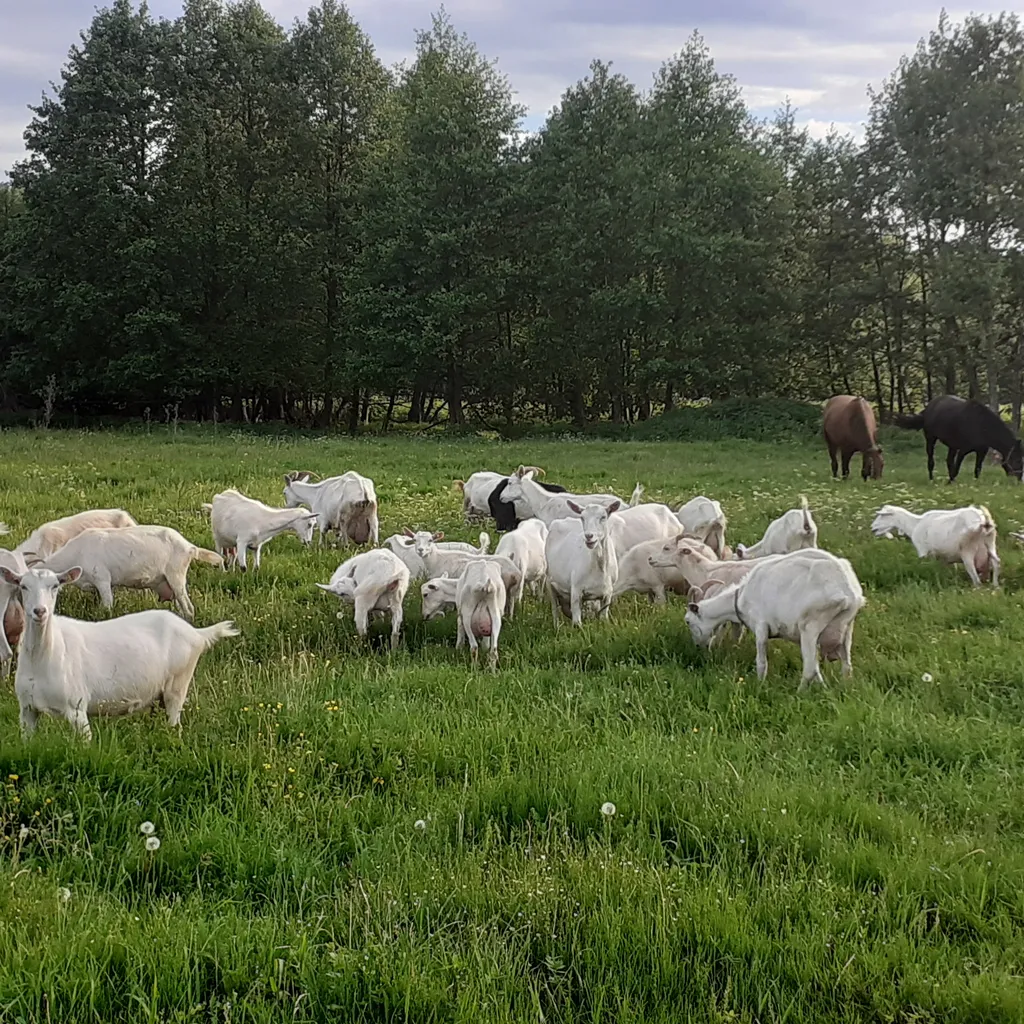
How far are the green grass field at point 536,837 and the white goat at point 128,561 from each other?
565 millimetres

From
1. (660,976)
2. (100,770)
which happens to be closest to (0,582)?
(100,770)

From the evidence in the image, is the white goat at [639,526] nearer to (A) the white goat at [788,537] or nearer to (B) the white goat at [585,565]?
(A) the white goat at [788,537]

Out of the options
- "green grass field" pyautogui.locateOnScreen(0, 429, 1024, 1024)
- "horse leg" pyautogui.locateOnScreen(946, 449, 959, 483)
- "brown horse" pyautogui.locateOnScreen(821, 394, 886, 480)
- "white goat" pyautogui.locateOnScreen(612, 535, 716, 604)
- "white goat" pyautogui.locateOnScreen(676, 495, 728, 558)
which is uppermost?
"brown horse" pyautogui.locateOnScreen(821, 394, 886, 480)

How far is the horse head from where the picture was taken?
56.9ft

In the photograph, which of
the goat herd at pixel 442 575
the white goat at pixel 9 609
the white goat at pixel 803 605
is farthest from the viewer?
the white goat at pixel 9 609

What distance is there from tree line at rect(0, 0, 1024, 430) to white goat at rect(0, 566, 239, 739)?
2601 centimetres

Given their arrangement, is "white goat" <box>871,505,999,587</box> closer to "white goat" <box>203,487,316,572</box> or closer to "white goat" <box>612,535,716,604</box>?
"white goat" <box>612,535,716,604</box>

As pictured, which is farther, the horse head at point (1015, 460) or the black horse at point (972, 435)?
the black horse at point (972, 435)

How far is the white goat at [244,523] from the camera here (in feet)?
32.3

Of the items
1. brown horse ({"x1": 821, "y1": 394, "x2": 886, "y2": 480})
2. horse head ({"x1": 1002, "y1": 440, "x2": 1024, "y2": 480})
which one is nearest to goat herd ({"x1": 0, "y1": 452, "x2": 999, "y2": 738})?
brown horse ({"x1": 821, "y1": 394, "x2": 886, "y2": 480})

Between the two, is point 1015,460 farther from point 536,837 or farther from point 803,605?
point 536,837

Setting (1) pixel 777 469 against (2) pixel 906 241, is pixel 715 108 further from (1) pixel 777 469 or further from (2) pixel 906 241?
(1) pixel 777 469

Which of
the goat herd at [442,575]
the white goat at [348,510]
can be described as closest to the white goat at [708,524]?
the goat herd at [442,575]

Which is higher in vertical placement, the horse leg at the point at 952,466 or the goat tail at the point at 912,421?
the goat tail at the point at 912,421
